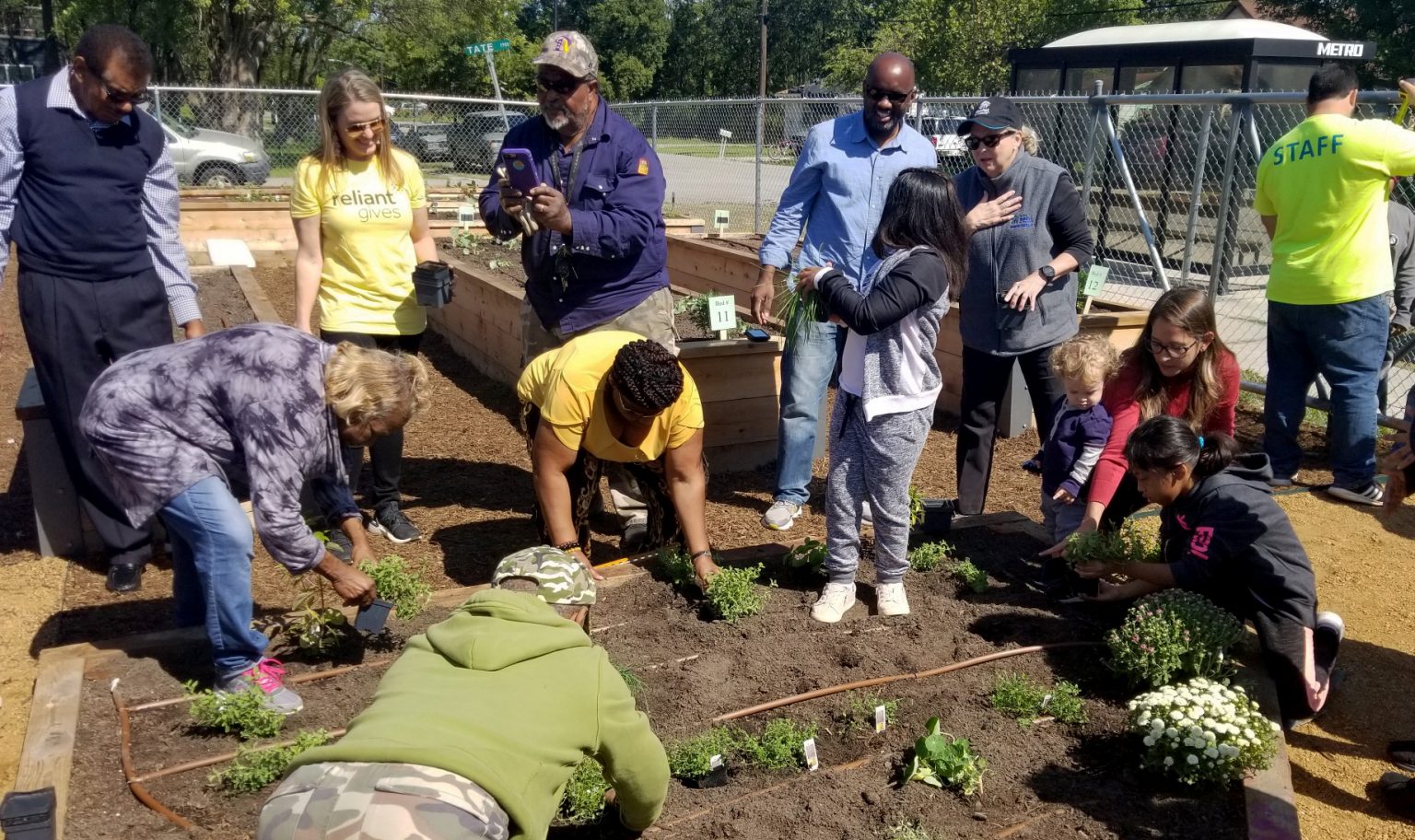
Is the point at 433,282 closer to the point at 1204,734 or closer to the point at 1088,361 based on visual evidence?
the point at 1088,361

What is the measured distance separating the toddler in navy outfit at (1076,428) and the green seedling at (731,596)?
4.08 ft

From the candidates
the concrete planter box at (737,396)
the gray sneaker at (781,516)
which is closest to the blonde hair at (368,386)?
the gray sneaker at (781,516)

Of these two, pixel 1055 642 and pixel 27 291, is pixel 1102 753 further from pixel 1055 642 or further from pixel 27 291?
pixel 27 291

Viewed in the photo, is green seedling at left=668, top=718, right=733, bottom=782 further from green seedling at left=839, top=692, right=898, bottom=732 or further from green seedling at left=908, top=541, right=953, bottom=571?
green seedling at left=908, top=541, right=953, bottom=571

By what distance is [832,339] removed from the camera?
4.88 m

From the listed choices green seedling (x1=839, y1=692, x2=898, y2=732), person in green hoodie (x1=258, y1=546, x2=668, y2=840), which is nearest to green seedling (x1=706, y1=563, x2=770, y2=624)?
green seedling (x1=839, y1=692, x2=898, y2=732)

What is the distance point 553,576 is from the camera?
8.42ft

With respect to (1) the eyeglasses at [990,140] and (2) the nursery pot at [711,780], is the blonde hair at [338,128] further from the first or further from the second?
(2) the nursery pot at [711,780]

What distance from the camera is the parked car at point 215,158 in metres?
16.0

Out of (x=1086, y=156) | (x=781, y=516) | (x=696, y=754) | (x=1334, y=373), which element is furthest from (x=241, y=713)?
(x=1086, y=156)

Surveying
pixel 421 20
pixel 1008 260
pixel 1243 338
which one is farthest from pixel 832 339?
pixel 421 20

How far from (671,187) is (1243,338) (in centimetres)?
1054

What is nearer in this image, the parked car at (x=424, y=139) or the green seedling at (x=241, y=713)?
the green seedling at (x=241, y=713)

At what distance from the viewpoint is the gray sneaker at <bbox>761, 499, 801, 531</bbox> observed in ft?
16.3
